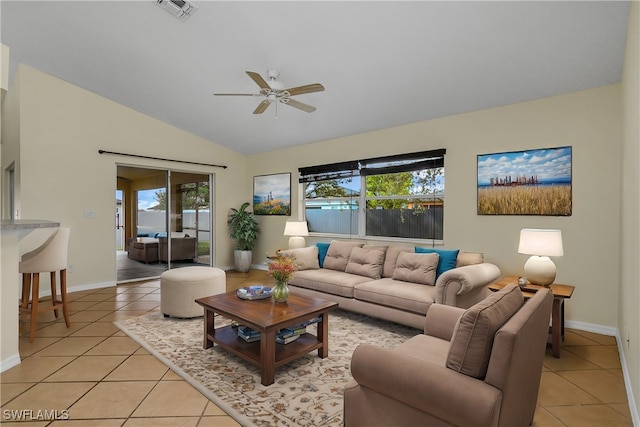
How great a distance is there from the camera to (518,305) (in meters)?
1.71

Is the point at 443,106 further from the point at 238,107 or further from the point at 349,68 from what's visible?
the point at 238,107

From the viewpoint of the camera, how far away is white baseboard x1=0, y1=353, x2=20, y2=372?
2.55m

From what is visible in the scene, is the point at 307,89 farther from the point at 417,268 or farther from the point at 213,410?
the point at 213,410

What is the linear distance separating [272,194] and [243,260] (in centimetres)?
146

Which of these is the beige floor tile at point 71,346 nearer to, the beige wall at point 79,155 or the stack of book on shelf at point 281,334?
the stack of book on shelf at point 281,334

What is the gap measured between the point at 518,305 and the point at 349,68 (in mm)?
2921

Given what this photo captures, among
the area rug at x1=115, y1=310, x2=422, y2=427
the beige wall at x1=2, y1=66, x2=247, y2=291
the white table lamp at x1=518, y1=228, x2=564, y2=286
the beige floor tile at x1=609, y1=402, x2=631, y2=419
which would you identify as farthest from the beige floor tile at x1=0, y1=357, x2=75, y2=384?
the white table lamp at x1=518, y1=228, x2=564, y2=286

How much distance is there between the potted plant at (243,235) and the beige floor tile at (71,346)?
11.6 ft

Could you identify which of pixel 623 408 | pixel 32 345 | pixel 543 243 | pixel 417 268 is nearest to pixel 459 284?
pixel 417 268

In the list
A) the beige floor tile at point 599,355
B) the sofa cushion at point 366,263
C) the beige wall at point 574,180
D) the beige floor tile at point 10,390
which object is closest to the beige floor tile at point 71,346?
the beige floor tile at point 10,390

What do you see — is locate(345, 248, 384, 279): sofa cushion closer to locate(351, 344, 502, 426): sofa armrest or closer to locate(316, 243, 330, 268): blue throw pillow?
locate(316, 243, 330, 268): blue throw pillow

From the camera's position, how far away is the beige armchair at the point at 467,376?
1318 millimetres

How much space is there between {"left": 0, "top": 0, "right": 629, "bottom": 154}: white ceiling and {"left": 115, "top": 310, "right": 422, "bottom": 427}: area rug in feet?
9.08

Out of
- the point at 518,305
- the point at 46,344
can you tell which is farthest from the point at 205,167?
the point at 518,305
